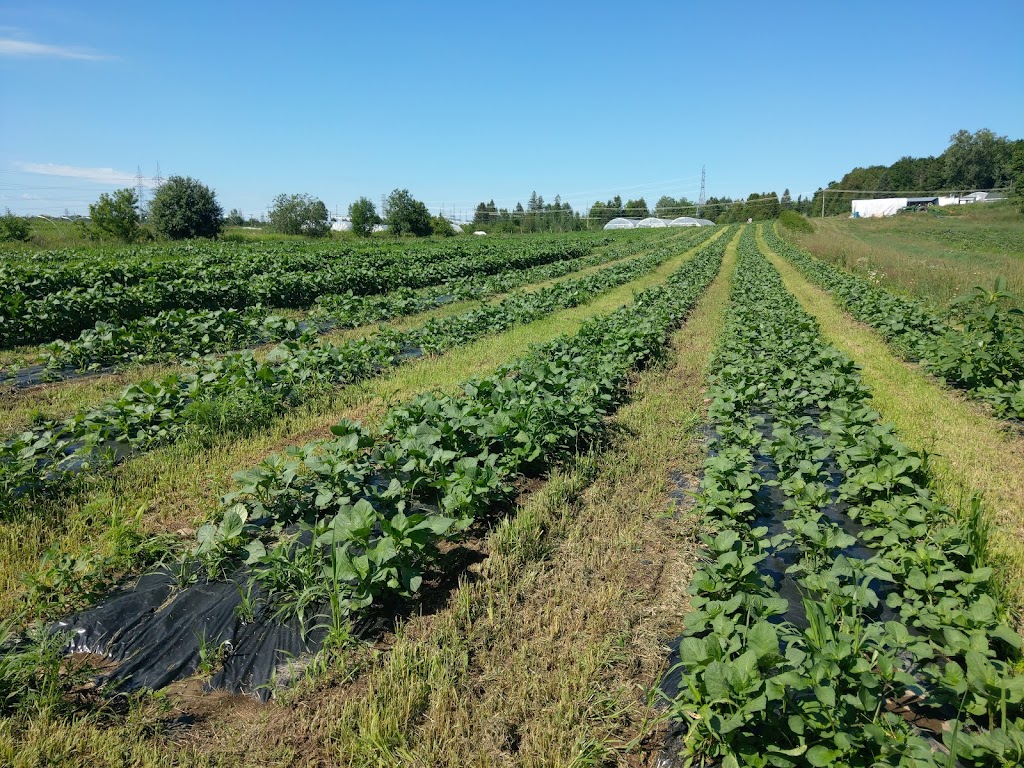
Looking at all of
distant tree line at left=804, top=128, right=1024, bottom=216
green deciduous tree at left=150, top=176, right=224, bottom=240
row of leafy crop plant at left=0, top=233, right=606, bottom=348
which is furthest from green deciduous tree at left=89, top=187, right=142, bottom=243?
distant tree line at left=804, top=128, right=1024, bottom=216

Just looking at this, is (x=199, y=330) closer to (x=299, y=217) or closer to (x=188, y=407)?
(x=188, y=407)

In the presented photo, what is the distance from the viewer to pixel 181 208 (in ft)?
125

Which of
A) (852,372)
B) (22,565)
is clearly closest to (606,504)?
(22,565)

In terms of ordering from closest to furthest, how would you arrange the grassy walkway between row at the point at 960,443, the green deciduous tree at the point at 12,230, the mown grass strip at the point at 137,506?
the mown grass strip at the point at 137,506 < the grassy walkway between row at the point at 960,443 < the green deciduous tree at the point at 12,230

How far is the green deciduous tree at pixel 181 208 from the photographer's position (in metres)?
37.9

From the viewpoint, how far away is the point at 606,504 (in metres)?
4.84

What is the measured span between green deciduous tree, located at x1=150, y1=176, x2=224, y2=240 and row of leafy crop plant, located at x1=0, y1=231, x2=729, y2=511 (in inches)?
1401

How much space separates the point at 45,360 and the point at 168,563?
7289 mm

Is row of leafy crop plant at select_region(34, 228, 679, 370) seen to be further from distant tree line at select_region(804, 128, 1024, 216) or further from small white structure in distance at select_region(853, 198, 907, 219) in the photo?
small white structure in distance at select_region(853, 198, 907, 219)

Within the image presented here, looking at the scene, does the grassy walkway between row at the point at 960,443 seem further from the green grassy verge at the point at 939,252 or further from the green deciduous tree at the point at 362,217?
→ the green deciduous tree at the point at 362,217

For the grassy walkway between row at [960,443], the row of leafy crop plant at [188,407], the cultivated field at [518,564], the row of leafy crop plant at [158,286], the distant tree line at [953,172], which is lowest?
the grassy walkway between row at [960,443]

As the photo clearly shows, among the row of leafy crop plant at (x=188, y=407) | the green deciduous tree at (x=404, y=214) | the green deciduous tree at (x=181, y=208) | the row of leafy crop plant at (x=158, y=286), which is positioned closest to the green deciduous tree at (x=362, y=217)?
the green deciduous tree at (x=404, y=214)

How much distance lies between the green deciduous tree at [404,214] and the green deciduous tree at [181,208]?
18811 mm

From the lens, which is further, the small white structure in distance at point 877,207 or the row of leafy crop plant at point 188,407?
the small white structure in distance at point 877,207
